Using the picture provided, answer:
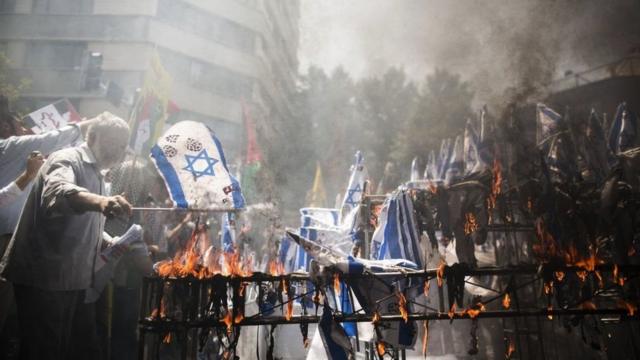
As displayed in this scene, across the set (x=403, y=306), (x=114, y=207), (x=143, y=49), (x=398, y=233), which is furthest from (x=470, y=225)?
(x=143, y=49)

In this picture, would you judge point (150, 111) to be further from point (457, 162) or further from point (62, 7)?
point (62, 7)

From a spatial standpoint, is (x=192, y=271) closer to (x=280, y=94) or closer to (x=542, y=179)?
(x=542, y=179)

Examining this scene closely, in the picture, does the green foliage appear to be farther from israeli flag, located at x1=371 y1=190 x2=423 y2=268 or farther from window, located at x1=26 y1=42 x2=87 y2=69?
israeli flag, located at x1=371 y1=190 x2=423 y2=268

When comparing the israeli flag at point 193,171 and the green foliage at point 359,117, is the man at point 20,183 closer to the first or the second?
the israeli flag at point 193,171

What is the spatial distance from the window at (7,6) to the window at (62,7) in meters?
1.74

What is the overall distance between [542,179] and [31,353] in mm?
9560

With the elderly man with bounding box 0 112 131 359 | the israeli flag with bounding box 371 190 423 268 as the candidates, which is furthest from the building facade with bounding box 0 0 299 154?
the elderly man with bounding box 0 112 131 359

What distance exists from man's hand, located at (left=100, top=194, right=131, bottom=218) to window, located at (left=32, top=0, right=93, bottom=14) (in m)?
28.1

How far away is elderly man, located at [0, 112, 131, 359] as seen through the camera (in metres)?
2.98

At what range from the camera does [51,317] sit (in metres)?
3.08

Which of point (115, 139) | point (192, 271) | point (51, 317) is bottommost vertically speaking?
point (51, 317)

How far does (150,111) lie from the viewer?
714 cm

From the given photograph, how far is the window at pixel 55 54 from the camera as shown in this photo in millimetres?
24219

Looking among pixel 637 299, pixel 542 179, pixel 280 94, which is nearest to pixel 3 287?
pixel 637 299
